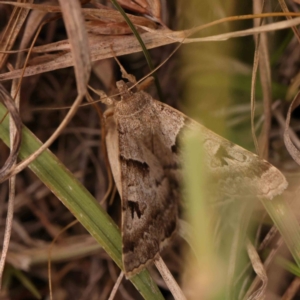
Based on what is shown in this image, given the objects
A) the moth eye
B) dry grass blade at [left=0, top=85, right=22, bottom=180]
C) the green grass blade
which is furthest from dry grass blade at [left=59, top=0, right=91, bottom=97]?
the moth eye

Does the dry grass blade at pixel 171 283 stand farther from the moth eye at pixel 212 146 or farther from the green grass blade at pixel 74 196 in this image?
the moth eye at pixel 212 146

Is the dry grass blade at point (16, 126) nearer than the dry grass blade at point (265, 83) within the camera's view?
Yes

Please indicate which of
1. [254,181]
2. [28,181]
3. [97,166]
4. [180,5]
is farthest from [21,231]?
[180,5]

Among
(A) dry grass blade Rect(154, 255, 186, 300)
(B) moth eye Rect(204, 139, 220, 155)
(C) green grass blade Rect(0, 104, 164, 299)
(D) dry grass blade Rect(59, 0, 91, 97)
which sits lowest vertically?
(A) dry grass blade Rect(154, 255, 186, 300)

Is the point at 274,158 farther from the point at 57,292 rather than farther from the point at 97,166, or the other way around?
the point at 57,292

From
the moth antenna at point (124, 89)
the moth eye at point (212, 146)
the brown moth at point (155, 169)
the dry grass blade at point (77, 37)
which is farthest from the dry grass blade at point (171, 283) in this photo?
the dry grass blade at point (77, 37)

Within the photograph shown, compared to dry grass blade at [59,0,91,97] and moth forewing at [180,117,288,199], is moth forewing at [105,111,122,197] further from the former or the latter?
dry grass blade at [59,0,91,97]
